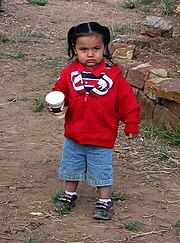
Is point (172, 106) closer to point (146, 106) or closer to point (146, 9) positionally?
point (146, 106)

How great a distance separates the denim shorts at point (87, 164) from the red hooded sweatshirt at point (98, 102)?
95mm

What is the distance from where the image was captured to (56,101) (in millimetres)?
4129

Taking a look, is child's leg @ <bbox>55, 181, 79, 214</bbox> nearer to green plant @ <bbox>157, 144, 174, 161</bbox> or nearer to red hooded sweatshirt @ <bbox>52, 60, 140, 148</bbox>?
red hooded sweatshirt @ <bbox>52, 60, 140, 148</bbox>

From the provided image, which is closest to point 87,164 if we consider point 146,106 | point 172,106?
point 172,106

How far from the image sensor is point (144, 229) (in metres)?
4.29

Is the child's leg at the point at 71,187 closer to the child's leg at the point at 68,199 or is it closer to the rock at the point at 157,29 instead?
the child's leg at the point at 68,199

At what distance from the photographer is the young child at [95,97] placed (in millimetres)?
4230

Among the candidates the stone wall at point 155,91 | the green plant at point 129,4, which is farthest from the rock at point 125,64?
the green plant at point 129,4

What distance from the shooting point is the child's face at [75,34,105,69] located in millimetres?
4203

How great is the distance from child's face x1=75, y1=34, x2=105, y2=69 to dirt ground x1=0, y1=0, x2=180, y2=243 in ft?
3.26

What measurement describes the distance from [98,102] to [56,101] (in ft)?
0.93

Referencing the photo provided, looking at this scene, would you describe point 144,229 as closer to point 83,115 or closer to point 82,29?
point 83,115

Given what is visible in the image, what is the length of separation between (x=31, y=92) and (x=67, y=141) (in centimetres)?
274

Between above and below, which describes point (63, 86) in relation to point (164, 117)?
above
